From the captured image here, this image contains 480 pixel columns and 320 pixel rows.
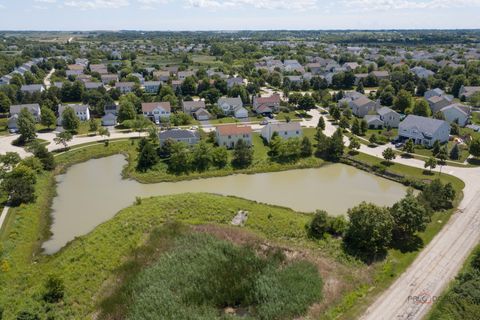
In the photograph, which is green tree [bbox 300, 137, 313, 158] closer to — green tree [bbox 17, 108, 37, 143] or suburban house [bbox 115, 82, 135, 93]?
green tree [bbox 17, 108, 37, 143]

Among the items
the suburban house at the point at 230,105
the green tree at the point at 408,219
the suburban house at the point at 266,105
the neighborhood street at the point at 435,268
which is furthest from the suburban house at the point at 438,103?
the green tree at the point at 408,219

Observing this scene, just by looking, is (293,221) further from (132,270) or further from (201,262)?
(132,270)

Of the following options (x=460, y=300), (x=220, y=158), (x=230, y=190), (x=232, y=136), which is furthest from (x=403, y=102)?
(x=460, y=300)

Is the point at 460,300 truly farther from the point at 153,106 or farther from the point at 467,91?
the point at 467,91

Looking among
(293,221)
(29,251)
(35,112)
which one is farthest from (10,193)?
(35,112)

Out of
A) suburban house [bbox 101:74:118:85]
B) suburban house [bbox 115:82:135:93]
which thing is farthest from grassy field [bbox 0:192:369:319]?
suburban house [bbox 101:74:118:85]
